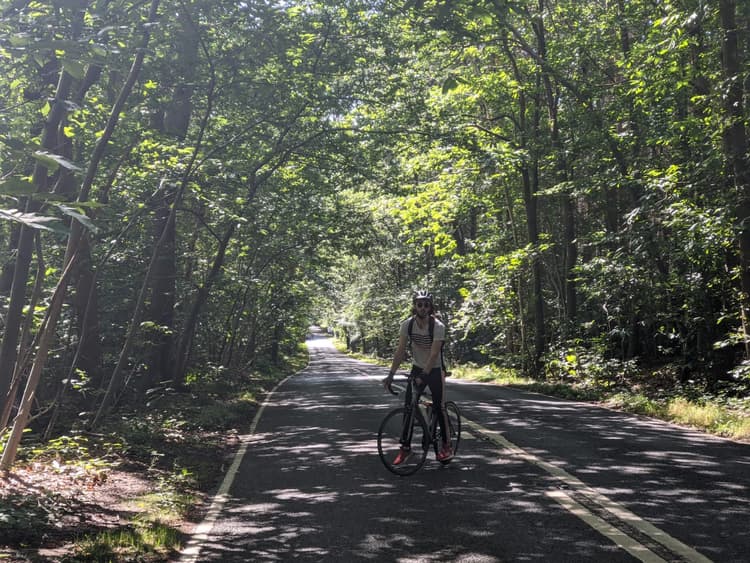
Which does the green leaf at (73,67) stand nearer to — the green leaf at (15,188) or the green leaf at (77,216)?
the green leaf at (15,188)

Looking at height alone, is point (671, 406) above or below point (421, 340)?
below

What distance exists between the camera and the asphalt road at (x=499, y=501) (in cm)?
439

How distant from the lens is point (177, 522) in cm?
543

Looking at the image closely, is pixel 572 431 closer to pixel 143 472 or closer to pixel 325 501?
pixel 325 501

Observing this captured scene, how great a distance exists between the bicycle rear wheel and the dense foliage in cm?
369

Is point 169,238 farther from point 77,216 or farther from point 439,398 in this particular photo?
point 77,216

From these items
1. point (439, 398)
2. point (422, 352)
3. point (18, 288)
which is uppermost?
point (18, 288)

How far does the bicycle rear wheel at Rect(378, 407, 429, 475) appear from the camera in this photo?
685cm

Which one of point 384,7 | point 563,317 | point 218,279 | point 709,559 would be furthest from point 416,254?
point 709,559

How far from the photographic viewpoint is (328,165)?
49.1 feet

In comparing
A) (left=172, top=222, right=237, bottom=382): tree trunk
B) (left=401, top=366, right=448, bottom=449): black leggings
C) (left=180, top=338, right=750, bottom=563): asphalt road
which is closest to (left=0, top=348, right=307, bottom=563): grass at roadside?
(left=180, top=338, right=750, bottom=563): asphalt road

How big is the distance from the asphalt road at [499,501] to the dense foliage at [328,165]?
2711mm

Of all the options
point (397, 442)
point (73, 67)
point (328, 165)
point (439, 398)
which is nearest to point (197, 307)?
point (328, 165)

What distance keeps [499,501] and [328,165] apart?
1086 centimetres
